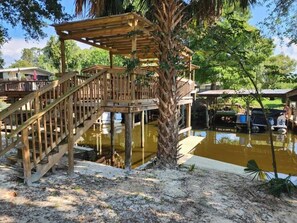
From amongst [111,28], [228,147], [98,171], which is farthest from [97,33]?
[228,147]

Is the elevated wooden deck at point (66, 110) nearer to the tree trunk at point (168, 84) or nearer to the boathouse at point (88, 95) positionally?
the boathouse at point (88, 95)

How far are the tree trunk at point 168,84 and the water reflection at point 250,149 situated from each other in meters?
6.04

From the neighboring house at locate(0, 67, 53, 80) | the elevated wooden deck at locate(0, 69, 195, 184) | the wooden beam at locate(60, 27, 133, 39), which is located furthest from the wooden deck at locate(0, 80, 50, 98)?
the neighboring house at locate(0, 67, 53, 80)

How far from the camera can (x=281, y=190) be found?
485 cm

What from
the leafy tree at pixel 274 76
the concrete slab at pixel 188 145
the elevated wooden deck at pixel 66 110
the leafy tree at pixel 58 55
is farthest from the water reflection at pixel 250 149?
the leafy tree at pixel 58 55

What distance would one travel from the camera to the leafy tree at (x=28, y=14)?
7.56m

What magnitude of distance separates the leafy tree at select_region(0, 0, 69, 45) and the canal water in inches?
237

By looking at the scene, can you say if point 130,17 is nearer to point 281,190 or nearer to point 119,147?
point 281,190

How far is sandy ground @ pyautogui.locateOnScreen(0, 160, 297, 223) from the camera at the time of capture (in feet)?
11.4

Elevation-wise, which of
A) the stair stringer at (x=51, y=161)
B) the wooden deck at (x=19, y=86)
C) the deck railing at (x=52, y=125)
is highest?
the wooden deck at (x=19, y=86)

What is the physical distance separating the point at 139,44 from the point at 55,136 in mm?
5689

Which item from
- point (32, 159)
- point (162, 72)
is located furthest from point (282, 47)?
point (32, 159)

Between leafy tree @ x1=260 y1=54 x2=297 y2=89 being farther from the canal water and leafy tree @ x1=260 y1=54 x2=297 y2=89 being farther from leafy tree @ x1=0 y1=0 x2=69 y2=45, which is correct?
leafy tree @ x1=0 y1=0 x2=69 y2=45

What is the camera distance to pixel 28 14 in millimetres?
7773
